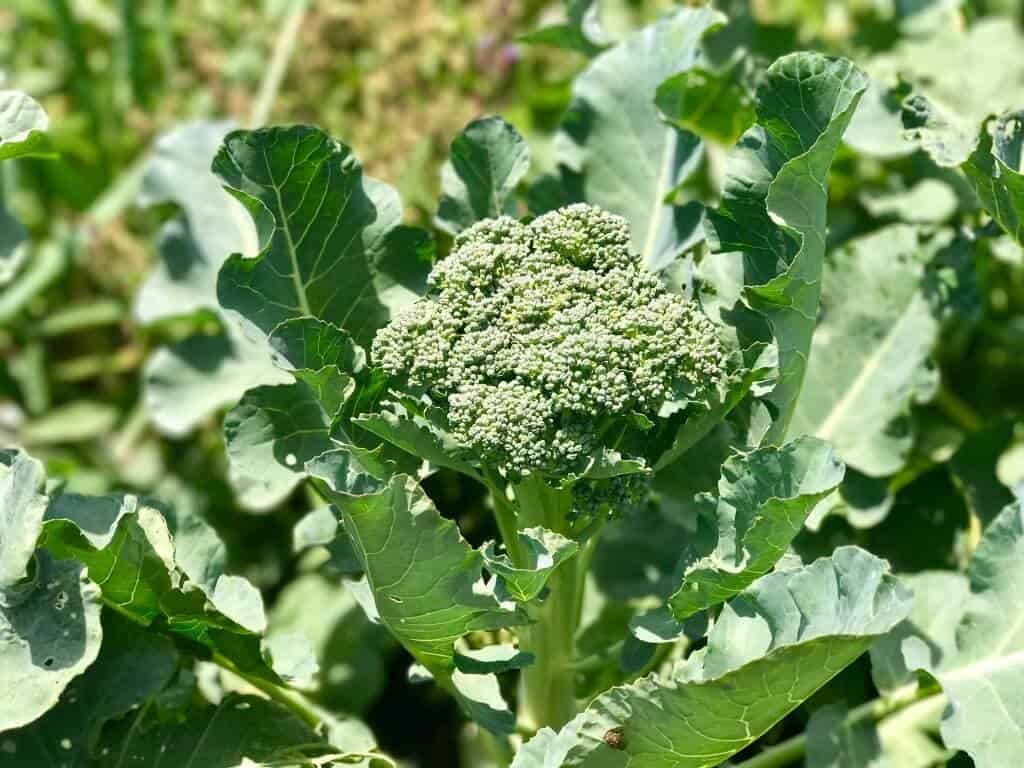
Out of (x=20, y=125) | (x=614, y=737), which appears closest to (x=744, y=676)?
(x=614, y=737)

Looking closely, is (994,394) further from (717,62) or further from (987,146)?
(987,146)

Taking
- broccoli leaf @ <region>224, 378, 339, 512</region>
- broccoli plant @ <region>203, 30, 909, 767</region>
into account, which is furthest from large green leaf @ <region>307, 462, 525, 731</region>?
broccoli leaf @ <region>224, 378, 339, 512</region>

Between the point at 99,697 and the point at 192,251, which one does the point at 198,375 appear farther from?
the point at 99,697

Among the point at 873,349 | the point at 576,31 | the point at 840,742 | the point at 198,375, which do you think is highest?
the point at 576,31

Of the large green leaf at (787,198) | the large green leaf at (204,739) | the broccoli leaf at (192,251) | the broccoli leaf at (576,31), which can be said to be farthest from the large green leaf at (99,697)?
the broccoli leaf at (576,31)

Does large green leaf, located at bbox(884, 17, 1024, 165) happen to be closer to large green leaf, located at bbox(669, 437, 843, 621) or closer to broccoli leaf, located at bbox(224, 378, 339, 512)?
large green leaf, located at bbox(669, 437, 843, 621)

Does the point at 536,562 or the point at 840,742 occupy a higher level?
the point at 536,562

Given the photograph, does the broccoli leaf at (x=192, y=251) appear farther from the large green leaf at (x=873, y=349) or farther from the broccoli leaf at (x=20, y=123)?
the large green leaf at (x=873, y=349)
